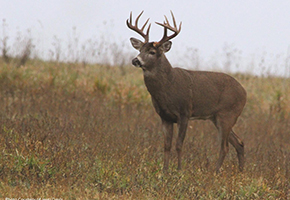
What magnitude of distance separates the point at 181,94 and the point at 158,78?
1.46ft

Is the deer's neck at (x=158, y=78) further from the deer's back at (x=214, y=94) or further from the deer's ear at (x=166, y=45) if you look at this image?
the deer's back at (x=214, y=94)

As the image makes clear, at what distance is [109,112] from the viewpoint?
1039cm

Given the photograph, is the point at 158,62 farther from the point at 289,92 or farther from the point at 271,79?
the point at 271,79

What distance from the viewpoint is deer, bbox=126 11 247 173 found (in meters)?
6.58

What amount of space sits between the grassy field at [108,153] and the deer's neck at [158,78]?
1090 mm

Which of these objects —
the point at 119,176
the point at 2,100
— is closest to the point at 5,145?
the point at 119,176

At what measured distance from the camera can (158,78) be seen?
21.6 ft

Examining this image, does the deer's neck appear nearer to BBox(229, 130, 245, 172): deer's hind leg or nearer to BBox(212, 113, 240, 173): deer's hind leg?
BBox(212, 113, 240, 173): deer's hind leg

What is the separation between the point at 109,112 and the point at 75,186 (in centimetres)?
510

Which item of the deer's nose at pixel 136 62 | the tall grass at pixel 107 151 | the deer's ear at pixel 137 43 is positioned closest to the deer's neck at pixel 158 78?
the deer's nose at pixel 136 62

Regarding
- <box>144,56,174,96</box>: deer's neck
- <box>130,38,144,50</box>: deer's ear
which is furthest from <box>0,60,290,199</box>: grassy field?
<box>130,38,144,50</box>: deer's ear

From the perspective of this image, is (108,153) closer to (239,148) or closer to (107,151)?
(107,151)

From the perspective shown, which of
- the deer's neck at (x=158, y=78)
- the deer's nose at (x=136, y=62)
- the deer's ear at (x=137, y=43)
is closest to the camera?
the deer's nose at (x=136, y=62)

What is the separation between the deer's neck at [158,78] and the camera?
21.5 feet
